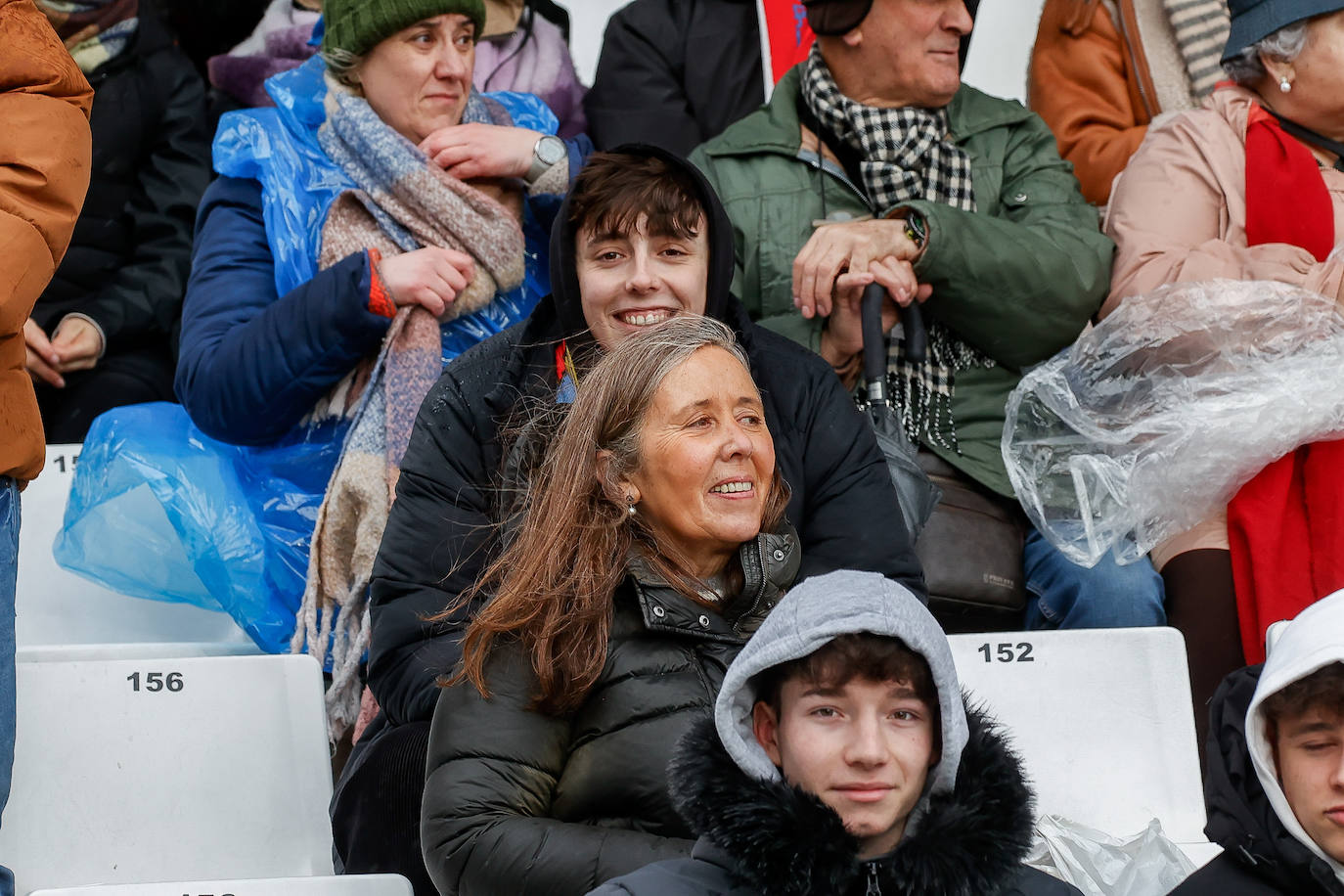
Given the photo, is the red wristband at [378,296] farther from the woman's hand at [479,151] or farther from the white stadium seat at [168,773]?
the white stadium seat at [168,773]

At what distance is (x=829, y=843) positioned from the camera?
1864mm

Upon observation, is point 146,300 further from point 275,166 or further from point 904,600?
point 904,600

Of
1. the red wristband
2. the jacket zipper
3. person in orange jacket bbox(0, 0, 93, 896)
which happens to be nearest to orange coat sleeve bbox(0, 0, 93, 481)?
person in orange jacket bbox(0, 0, 93, 896)

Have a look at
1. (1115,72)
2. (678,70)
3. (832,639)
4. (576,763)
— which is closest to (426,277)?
(678,70)

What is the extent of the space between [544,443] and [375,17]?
4.08ft

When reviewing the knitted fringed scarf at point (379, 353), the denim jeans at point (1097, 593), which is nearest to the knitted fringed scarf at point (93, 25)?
the knitted fringed scarf at point (379, 353)

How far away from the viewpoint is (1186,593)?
3131 millimetres

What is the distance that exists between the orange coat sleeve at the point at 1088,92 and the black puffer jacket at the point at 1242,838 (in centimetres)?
208

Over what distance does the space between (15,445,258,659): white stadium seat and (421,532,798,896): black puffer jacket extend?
1.36 m

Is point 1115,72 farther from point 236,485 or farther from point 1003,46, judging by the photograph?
point 236,485

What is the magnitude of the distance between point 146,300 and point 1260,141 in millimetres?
2435

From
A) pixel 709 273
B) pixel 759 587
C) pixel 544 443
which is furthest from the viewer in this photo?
pixel 709 273

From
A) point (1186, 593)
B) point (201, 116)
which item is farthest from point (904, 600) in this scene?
point (201, 116)

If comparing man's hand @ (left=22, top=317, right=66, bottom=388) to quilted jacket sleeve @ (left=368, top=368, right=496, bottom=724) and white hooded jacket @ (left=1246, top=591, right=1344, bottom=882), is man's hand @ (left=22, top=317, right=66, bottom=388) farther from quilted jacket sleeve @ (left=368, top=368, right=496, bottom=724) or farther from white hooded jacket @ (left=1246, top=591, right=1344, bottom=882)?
white hooded jacket @ (left=1246, top=591, right=1344, bottom=882)
